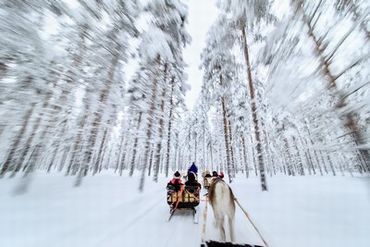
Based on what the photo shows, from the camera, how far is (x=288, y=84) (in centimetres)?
327

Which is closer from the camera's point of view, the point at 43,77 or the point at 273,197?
the point at 43,77

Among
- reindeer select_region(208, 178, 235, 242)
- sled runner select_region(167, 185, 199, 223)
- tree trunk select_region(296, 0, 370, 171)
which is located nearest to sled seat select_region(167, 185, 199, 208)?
sled runner select_region(167, 185, 199, 223)

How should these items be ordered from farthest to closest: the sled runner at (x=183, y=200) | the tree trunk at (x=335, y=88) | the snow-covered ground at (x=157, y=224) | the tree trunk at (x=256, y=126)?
the tree trunk at (x=256, y=126) < the sled runner at (x=183, y=200) < the snow-covered ground at (x=157, y=224) < the tree trunk at (x=335, y=88)

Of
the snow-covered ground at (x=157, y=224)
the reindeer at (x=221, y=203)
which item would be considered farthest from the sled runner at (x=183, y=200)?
the reindeer at (x=221, y=203)

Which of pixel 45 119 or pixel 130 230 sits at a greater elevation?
pixel 45 119

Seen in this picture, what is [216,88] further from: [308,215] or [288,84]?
[288,84]

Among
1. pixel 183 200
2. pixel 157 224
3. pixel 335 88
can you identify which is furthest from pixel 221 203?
pixel 335 88

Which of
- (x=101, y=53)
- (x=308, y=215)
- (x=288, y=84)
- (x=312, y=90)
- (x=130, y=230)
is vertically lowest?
(x=130, y=230)

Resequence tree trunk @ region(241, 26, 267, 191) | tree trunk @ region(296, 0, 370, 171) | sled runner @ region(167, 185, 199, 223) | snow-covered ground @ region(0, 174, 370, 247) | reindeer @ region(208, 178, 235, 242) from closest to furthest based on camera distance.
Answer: tree trunk @ region(296, 0, 370, 171), snow-covered ground @ region(0, 174, 370, 247), reindeer @ region(208, 178, 235, 242), sled runner @ region(167, 185, 199, 223), tree trunk @ region(241, 26, 267, 191)

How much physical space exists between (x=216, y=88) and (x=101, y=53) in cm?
1346

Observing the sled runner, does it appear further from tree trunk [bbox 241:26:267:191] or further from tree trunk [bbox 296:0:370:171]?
tree trunk [bbox 296:0:370:171]

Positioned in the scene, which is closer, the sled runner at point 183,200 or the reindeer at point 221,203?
the reindeer at point 221,203

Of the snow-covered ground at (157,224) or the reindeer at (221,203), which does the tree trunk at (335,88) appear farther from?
the reindeer at (221,203)

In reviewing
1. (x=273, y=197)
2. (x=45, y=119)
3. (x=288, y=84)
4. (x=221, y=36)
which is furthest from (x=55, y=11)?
(x=221, y=36)
